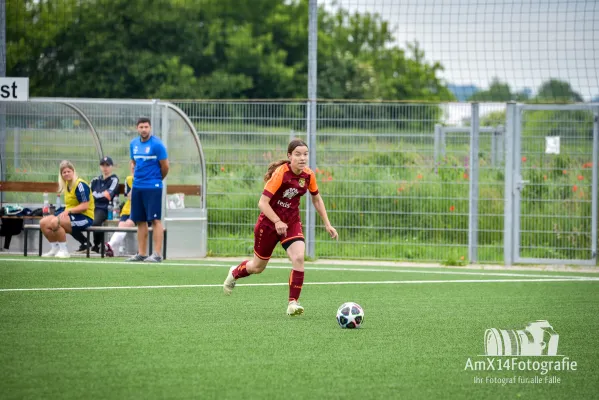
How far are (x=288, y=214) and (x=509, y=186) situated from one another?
23.2ft

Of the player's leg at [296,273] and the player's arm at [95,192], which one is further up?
the player's arm at [95,192]

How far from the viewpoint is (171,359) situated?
6879 mm

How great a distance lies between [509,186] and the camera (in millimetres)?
15883

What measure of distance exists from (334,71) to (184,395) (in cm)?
4464

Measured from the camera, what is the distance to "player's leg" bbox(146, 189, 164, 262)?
14.4 meters

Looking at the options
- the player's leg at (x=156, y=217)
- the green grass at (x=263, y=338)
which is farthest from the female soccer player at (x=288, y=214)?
the player's leg at (x=156, y=217)

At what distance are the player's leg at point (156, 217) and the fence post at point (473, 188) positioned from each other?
518 centimetres

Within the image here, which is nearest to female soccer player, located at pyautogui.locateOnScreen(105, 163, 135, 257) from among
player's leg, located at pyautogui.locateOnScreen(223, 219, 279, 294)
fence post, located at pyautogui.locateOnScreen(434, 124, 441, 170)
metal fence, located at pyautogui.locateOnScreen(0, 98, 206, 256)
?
metal fence, located at pyautogui.locateOnScreen(0, 98, 206, 256)

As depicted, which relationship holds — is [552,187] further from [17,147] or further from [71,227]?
[17,147]

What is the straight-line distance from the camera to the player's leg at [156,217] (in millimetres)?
14359

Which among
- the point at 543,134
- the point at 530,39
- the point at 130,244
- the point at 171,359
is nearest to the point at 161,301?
the point at 171,359

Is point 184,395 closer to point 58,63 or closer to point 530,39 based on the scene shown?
point 530,39

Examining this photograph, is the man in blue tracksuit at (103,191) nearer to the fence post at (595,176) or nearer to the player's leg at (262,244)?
the player's leg at (262,244)

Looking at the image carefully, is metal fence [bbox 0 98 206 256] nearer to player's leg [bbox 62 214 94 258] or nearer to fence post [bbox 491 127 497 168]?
player's leg [bbox 62 214 94 258]
